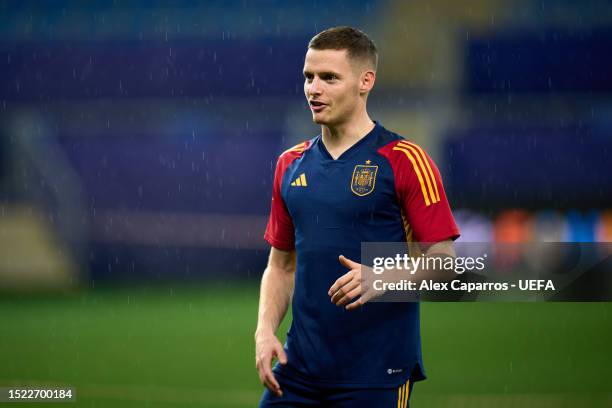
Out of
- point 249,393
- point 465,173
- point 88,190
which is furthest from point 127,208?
point 249,393

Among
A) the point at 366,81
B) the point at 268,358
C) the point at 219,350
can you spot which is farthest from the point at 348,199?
the point at 219,350

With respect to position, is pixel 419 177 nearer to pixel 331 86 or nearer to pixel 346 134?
pixel 346 134

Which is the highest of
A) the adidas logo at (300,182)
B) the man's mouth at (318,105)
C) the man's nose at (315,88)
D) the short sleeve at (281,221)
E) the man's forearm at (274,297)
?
the man's nose at (315,88)

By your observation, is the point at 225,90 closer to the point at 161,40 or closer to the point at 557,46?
the point at 161,40

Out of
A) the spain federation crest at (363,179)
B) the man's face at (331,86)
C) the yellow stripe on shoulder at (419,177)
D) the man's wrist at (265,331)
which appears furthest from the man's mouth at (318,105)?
the man's wrist at (265,331)

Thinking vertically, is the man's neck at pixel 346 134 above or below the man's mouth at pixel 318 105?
below

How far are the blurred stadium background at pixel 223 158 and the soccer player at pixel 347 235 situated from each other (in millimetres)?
4980

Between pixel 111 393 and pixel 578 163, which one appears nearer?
pixel 111 393

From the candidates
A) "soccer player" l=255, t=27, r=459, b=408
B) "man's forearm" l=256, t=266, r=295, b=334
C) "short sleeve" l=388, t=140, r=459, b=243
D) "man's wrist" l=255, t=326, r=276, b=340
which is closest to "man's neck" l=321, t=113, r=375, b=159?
"soccer player" l=255, t=27, r=459, b=408

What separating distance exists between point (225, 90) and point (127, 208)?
4227mm

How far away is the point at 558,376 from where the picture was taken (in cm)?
858

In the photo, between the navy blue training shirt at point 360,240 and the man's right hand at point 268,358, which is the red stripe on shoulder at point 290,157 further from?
the man's right hand at point 268,358

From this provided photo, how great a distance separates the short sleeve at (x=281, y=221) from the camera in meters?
4.03

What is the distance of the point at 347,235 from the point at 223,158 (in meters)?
13.5
